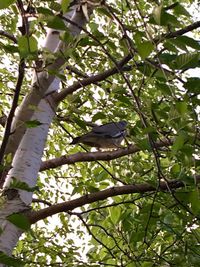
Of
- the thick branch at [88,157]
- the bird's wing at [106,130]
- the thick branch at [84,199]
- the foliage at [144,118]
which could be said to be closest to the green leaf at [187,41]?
the foliage at [144,118]

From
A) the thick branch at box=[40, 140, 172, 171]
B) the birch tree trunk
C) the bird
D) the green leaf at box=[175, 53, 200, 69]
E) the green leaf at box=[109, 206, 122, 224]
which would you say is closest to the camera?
the green leaf at box=[175, 53, 200, 69]

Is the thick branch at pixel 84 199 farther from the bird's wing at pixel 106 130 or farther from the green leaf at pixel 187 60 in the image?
the bird's wing at pixel 106 130

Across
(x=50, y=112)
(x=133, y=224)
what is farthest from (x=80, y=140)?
(x=133, y=224)

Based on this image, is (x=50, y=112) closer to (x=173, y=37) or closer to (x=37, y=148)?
(x=37, y=148)

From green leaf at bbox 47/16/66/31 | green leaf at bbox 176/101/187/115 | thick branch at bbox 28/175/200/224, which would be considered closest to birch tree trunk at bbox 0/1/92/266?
thick branch at bbox 28/175/200/224

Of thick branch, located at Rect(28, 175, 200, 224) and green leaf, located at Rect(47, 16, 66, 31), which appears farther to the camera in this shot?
thick branch, located at Rect(28, 175, 200, 224)

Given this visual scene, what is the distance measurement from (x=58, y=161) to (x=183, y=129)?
4.50ft

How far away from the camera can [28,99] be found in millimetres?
1858

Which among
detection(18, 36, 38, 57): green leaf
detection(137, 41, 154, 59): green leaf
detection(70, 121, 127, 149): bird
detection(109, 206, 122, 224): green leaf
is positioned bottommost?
detection(18, 36, 38, 57): green leaf

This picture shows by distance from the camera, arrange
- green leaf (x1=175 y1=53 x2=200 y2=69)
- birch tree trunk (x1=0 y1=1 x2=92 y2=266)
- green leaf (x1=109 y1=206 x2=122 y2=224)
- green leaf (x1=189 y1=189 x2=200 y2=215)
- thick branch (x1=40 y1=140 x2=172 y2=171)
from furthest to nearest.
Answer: thick branch (x1=40 y1=140 x2=172 y2=171)
green leaf (x1=109 y1=206 x2=122 y2=224)
birch tree trunk (x1=0 y1=1 x2=92 y2=266)
green leaf (x1=189 y1=189 x2=200 y2=215)
green leaf (x1=175 y1=53 x2=200 y2=69)

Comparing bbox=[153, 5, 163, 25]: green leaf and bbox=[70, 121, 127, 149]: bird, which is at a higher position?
bbox=[70, 121, 127, 149]: bird

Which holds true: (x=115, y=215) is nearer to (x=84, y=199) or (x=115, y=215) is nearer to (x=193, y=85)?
(x=84, y=199)

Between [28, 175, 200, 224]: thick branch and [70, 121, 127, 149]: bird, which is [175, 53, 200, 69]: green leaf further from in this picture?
[70, 121, 127, 149]: bird

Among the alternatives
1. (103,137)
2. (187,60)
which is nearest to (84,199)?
(187,60)
